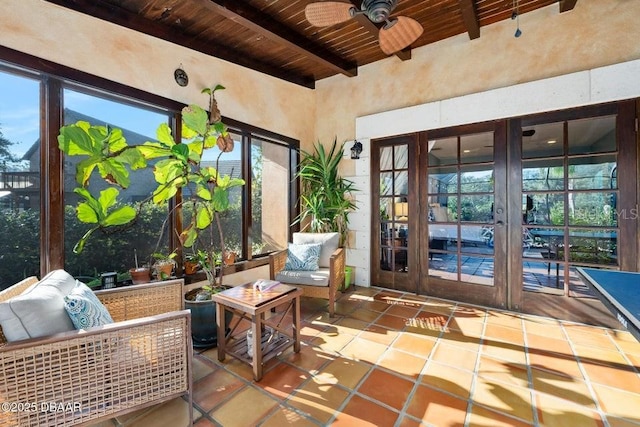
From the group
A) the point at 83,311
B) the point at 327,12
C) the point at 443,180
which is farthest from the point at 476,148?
the point at 83,311

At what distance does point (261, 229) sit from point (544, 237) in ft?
11.4

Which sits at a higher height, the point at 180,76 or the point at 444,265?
the point at 180,76

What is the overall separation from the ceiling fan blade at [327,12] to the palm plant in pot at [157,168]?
124 cm

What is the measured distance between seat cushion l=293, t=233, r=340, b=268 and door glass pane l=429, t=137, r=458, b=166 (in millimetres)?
1627

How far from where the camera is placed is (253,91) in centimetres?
370

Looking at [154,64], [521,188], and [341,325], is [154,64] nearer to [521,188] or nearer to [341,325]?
[341,325]

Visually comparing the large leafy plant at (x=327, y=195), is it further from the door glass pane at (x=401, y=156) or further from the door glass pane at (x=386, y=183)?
the door glass pane at (x=401, y=156)

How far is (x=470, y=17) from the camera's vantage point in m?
2.84

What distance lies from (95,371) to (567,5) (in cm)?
473

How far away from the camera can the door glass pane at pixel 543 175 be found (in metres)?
2.88

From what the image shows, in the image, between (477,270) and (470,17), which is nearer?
(470,17)

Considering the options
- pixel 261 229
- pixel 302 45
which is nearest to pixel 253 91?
pixel 302 45

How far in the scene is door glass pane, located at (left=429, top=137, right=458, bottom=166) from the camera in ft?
A: 11.2

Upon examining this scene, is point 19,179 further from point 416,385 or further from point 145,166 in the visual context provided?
point 416,385
